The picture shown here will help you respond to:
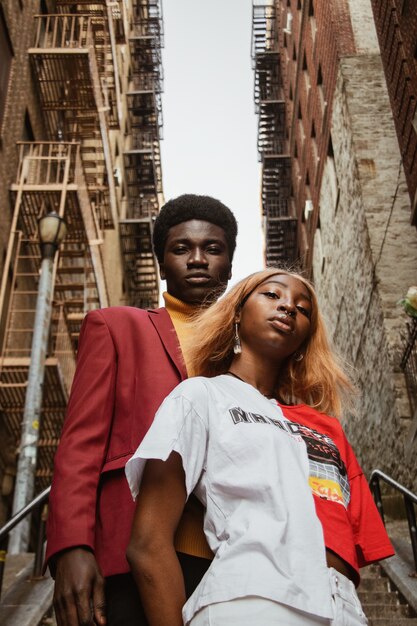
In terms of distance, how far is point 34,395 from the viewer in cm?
906

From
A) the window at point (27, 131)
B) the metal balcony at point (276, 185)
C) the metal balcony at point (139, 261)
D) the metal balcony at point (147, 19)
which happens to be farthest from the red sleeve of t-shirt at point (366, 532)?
the metal balcony at point (147, 19)

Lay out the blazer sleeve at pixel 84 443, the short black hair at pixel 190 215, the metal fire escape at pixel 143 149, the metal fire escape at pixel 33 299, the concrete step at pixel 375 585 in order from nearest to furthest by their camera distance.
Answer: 1. the blazer sleeve at pixel 84 443
2. the short black hair at pixel 190 215
3. the concrete step at pixel 375 585
4. the metal fire escape at pixel 33 299
5. the metal fire escape at pixel 143 149

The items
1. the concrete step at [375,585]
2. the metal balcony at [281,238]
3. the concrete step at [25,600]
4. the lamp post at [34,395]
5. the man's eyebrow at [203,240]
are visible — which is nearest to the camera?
the man's eyebrow at [203,240]

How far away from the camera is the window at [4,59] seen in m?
14.0

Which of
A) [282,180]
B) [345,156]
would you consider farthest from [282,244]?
[345,156]

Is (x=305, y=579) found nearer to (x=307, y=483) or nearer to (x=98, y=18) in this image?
(x=307, y=483)

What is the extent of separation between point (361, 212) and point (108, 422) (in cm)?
1449

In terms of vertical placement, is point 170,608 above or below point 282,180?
below

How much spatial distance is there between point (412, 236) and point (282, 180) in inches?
648

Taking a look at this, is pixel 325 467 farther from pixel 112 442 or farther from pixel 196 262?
pixel 196 262

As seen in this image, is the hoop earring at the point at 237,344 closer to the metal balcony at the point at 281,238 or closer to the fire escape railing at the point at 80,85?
the fire escape railing at the point at 80,85

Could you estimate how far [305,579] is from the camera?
1841mm

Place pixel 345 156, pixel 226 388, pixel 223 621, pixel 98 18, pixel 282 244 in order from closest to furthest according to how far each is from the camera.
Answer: pixel 223 621, pixel 226 388, pixel 345 156, pixel 98 18, pixel 282 244

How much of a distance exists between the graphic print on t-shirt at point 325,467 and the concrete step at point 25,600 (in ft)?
12.1
